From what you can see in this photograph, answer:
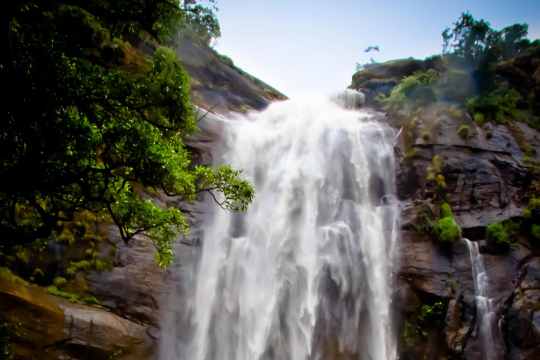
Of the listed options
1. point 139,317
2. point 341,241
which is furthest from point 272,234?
point 139,317

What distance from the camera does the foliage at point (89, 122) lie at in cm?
439

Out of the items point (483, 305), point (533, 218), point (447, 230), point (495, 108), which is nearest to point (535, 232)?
point (533, 218)

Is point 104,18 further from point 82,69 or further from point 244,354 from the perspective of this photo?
point 244,354

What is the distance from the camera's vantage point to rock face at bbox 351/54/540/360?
9.98 metres

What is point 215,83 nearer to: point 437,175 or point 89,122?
point 437,175

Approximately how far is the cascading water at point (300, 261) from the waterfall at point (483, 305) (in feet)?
8.22

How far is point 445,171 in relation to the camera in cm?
1414

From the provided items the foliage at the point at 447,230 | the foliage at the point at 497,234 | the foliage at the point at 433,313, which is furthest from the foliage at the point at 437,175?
the foliage at the point at 433,313

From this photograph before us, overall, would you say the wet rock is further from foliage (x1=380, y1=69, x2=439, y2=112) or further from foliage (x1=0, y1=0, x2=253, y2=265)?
foliage (x1=380, y1=69, x2=439, y2=112)

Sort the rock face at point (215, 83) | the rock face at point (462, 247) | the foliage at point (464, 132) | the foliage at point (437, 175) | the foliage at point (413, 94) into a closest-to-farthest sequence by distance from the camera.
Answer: the rock face at point (462, 247)
the foliage at point (437, 175)
the foliage at point (464, 132)
the foliage at point (413, 94)
the rock face at point (215, 83)

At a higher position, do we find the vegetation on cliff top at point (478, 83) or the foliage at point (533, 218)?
the vegetation on cliff top at point (478, 83)

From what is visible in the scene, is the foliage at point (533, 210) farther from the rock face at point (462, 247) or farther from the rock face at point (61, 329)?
the rock face at point (61, 329)

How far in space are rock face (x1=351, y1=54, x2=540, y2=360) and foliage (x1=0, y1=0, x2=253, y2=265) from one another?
8.40m

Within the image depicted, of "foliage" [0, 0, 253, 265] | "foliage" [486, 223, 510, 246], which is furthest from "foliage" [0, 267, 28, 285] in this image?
"foliage" [486, 223, 510, 246]
